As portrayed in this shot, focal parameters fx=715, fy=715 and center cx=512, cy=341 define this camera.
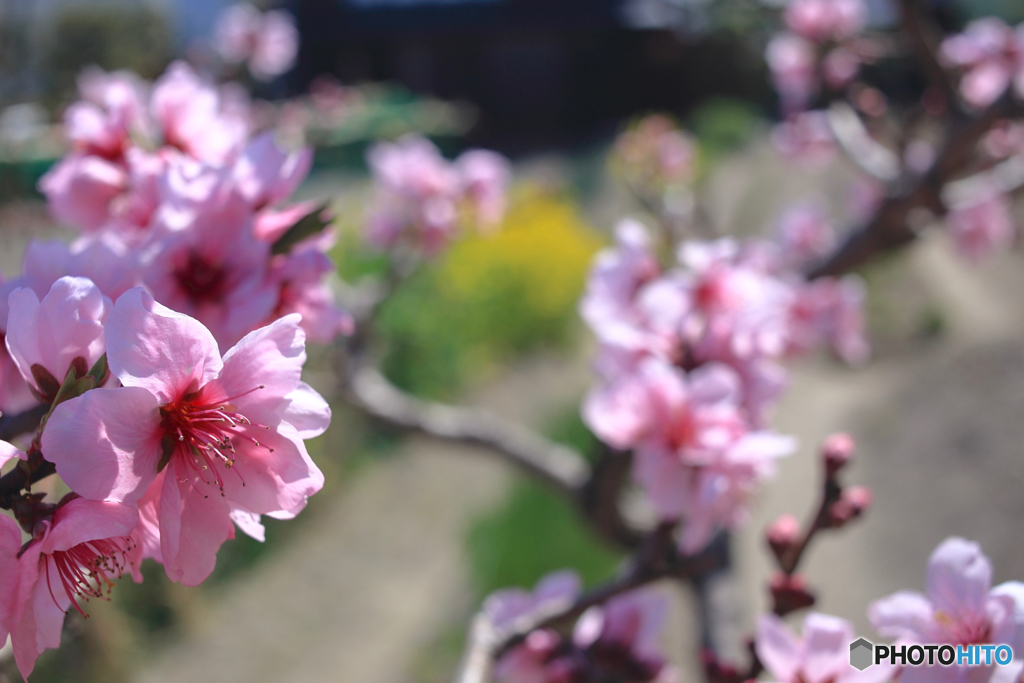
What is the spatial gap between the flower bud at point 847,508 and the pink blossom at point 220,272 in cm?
67

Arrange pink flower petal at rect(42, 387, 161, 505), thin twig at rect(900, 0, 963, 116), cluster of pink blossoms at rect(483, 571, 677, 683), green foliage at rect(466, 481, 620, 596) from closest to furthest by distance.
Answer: pink flower petal at rect(42, 387, 161, 505), cluster of pink blossoms at rect(483, 571, 677, 683), thin twig at rect(900, 0, 963, 116), green foliage at rect(466, 481, 620, 596)

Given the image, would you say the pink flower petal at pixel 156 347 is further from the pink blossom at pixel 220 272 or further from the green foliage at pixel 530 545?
the green foliage at pixel 530 545

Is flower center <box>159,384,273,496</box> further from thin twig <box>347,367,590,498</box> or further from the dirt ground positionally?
the dirt ground

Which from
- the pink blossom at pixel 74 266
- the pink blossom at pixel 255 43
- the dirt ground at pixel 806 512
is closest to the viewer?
the pink blossom at pixel 74 266

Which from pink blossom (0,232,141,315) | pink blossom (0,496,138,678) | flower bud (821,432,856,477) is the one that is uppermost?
pink blossom (0,232,141,315)

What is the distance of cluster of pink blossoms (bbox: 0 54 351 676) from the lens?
1.52ft

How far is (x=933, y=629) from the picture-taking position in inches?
25.1

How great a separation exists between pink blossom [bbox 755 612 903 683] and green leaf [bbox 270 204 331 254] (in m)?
0.58

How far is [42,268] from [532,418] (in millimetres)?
4324

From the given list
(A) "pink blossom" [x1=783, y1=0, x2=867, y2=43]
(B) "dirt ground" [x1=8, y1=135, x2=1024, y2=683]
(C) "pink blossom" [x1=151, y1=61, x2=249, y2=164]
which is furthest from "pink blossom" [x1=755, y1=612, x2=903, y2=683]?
(A) "pink blossom" [x1=783, y1=0, x2=867, y2=43]

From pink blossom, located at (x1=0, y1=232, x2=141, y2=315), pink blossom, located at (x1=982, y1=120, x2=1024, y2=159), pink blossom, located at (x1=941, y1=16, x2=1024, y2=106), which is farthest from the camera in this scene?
pink blossom, located at (x1=982, y1=120, x2=1024, y2=159)

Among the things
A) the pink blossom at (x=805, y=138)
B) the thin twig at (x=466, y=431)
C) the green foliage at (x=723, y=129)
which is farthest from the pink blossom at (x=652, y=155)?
the green foliage at (x=723, y=129)

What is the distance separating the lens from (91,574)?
1.86 ft

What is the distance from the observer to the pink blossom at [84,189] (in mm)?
781
